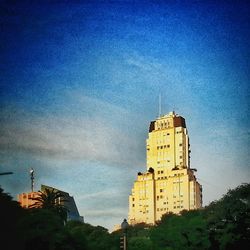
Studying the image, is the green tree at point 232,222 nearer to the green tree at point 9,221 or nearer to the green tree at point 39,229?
the green tree at point 39,229

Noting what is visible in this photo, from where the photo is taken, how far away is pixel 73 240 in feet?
200

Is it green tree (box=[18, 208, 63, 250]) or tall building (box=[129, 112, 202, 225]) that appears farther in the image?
tall building (box=[129, 112, 202, 225])

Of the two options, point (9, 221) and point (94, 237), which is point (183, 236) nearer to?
point (94, 237)

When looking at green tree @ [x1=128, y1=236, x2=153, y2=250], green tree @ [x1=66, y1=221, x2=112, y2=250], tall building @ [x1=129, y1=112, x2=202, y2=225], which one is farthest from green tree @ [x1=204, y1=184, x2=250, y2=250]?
tall building @ [x1=129, y1=112, x2=202, y2=225]

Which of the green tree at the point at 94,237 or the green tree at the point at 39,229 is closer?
the green tree at the point at 39,229

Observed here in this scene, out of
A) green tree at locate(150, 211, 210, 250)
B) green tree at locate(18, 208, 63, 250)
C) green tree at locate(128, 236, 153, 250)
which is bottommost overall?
green tree at locate(128, 236, 153, 250)

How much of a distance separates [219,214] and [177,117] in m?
120

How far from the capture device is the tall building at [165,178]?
582 ft

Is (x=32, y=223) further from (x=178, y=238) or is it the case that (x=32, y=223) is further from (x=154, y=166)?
(x=154, y=166)

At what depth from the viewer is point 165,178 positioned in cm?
18375

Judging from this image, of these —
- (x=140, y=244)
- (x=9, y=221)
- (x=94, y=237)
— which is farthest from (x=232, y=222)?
(x=9, y=221)

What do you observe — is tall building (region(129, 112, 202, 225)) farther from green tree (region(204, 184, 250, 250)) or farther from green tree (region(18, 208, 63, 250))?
green tree (region(18, 208, 63, 250))

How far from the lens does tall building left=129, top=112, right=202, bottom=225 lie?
177375 millimetres

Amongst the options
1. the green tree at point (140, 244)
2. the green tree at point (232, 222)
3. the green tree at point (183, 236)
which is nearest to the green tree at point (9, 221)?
the green tree at point (183, 236)
